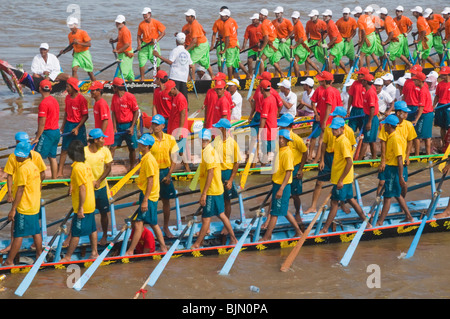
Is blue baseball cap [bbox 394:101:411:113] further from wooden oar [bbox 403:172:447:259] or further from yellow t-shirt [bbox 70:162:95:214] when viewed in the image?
yellow t-shirt [bbox 70:162:95:214]

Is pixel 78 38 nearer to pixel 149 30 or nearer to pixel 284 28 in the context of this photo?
pixel 149 30

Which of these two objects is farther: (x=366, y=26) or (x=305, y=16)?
(x=305, y=16)

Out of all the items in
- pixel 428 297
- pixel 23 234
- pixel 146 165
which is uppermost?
pixel 146 165

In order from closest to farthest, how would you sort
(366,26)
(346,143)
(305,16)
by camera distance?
(346,143) → (366,26) → (305,16)

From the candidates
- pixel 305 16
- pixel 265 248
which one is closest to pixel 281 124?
pixel 265 248

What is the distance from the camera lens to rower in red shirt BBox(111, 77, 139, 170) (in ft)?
38.8

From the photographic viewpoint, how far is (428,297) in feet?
28.3

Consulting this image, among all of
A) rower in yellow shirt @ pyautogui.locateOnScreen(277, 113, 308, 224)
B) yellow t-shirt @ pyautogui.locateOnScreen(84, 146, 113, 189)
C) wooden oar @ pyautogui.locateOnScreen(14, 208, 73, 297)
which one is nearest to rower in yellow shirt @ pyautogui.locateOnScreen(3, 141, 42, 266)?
wooden oar @ pyautogui.locateOnScreen(14, 208, 73, 297)

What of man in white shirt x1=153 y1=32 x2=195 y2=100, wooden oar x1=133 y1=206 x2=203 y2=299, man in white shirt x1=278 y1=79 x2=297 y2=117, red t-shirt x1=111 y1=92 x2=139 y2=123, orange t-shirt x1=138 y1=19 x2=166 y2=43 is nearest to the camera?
wooden oar x1=133 y1=206 x2=203 y2=299

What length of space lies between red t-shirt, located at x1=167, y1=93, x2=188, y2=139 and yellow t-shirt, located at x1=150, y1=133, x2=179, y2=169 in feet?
5.79

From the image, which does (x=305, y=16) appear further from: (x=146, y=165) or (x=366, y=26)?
(x=146, y=165)

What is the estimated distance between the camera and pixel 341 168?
32.0ft

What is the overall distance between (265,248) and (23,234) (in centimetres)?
289

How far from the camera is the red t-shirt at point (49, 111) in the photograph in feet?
36.9
